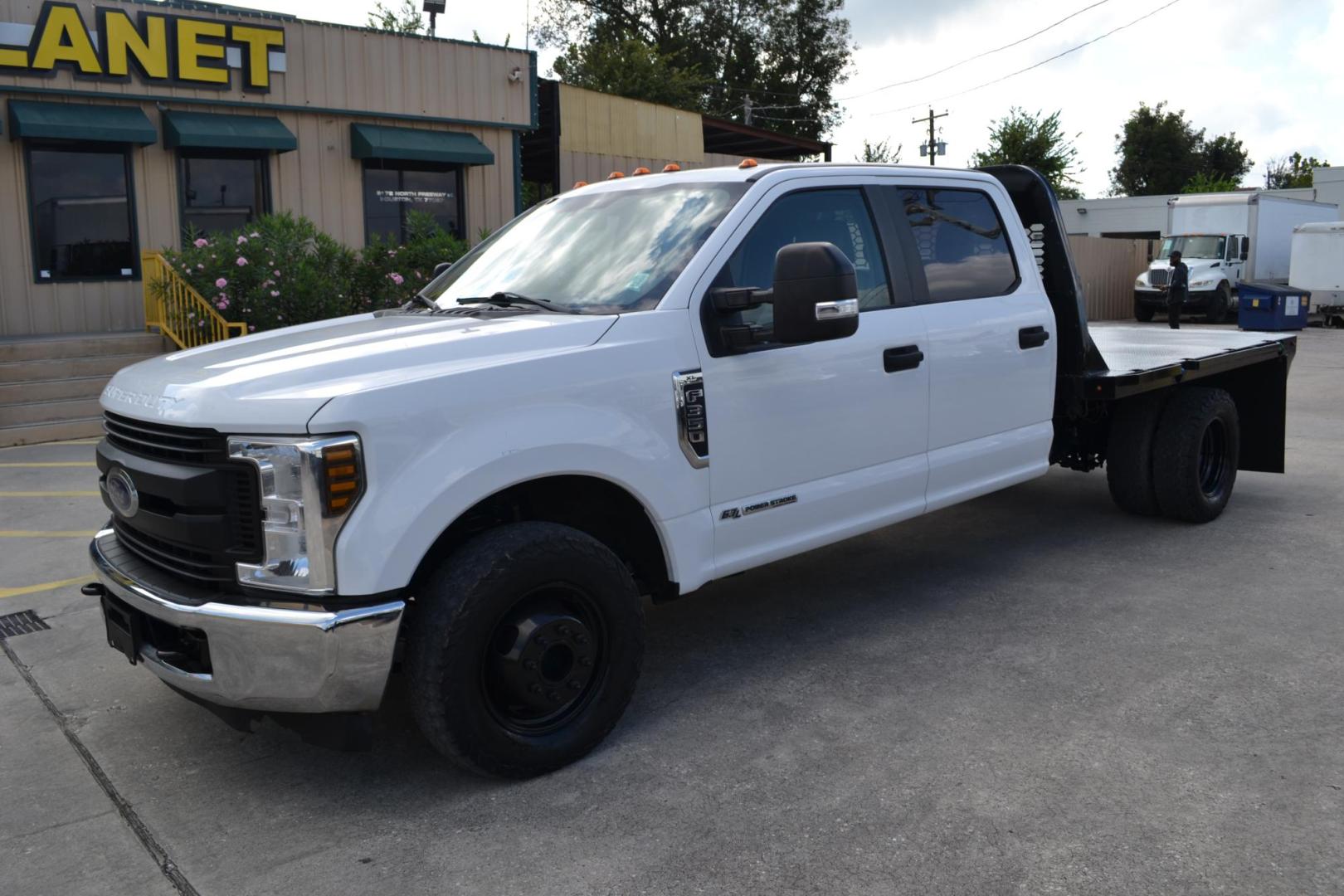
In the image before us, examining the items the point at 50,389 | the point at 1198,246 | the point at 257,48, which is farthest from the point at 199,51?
the point at 1198,246

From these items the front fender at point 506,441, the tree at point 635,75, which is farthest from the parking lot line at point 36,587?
the tree at point 635,75

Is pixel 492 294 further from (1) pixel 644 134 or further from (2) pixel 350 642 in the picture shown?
(1) pixel 644 134

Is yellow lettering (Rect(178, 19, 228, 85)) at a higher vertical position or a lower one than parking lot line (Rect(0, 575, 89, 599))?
higher

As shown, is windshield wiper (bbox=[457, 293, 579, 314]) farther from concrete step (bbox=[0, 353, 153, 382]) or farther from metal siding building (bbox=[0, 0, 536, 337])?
metal siding building (bbox=[0, 0, 536, 337])

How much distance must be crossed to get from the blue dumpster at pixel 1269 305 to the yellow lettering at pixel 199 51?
1877cm

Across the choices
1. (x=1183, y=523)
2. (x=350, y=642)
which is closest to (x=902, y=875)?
(x=350, y=642)

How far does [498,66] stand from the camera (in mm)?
17859

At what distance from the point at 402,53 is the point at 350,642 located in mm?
15158

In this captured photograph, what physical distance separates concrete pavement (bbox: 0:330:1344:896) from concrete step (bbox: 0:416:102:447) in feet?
19.9

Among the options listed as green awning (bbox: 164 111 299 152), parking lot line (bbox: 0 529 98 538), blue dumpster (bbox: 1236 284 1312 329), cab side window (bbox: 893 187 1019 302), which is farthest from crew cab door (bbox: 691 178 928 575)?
blue dumpster (bbox: 1236 284 1312 329)

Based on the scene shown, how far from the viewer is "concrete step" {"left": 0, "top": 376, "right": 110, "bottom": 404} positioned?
11.4 metres

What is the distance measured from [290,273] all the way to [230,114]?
3.77 metres

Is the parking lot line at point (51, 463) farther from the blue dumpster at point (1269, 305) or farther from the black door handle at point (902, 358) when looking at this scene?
the blue dumpster at point (1269, 305)

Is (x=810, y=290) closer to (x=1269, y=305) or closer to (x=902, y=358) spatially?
(x=902, y=358)
